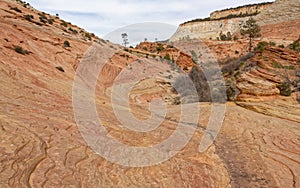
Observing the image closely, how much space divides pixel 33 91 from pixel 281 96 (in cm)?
1244

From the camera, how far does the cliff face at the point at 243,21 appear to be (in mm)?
53000

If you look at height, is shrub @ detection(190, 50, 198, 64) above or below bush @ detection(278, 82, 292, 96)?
below

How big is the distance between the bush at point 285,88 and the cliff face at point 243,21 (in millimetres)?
35273

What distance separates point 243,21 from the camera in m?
76.8

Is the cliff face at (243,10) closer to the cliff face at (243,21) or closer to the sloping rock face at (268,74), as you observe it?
the cliff face at (243,21)

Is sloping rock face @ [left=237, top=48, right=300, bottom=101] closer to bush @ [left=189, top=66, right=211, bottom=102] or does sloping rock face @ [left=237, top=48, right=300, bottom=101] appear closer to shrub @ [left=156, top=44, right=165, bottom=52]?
bush @ [left=189, top=66, right=211, bottom=102]

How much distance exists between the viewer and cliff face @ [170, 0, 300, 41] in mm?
53000

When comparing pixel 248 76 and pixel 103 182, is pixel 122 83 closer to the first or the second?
pixel 248 76

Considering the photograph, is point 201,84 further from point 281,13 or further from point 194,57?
point 281,13

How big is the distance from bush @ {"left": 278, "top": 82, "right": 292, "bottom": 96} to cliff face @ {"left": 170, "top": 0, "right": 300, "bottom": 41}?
3527 centimetres

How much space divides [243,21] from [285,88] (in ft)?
219

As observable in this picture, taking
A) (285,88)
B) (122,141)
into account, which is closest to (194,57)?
(285,88)

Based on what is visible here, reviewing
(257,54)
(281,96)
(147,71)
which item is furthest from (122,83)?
(281,96)

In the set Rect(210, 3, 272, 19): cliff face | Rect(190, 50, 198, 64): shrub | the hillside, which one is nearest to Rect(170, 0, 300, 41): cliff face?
Rect(210, 3, 272, 19): cliff face
